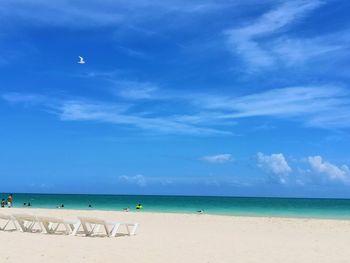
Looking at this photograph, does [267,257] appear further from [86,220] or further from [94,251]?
[86,220]

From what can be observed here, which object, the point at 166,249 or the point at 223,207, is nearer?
the point at 166,249

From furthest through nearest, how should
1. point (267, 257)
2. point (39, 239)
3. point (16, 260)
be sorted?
point (39, 239)
point (267, 257)
point (16, 260)

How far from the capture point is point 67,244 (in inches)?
491

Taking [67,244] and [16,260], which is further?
[67,244]

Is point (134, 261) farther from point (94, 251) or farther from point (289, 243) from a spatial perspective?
point (289, 243)

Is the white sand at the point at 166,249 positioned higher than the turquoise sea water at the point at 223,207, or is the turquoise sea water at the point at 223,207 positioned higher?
the turquoise sea water at the point at 223,207

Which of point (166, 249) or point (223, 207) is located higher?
point (223, 207)

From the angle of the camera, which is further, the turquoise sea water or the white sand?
the turquoise sea water

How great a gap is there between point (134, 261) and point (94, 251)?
5.51 feet

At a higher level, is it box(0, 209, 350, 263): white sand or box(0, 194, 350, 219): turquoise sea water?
box(0, 194, 350, 219): turquoise sea water

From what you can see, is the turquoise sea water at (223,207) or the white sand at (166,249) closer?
the white sand at (166,249)

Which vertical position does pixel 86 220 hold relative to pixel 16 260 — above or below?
above

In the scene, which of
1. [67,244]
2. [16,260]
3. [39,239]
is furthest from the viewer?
[39,239]

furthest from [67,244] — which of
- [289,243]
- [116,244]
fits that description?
[289,243]
